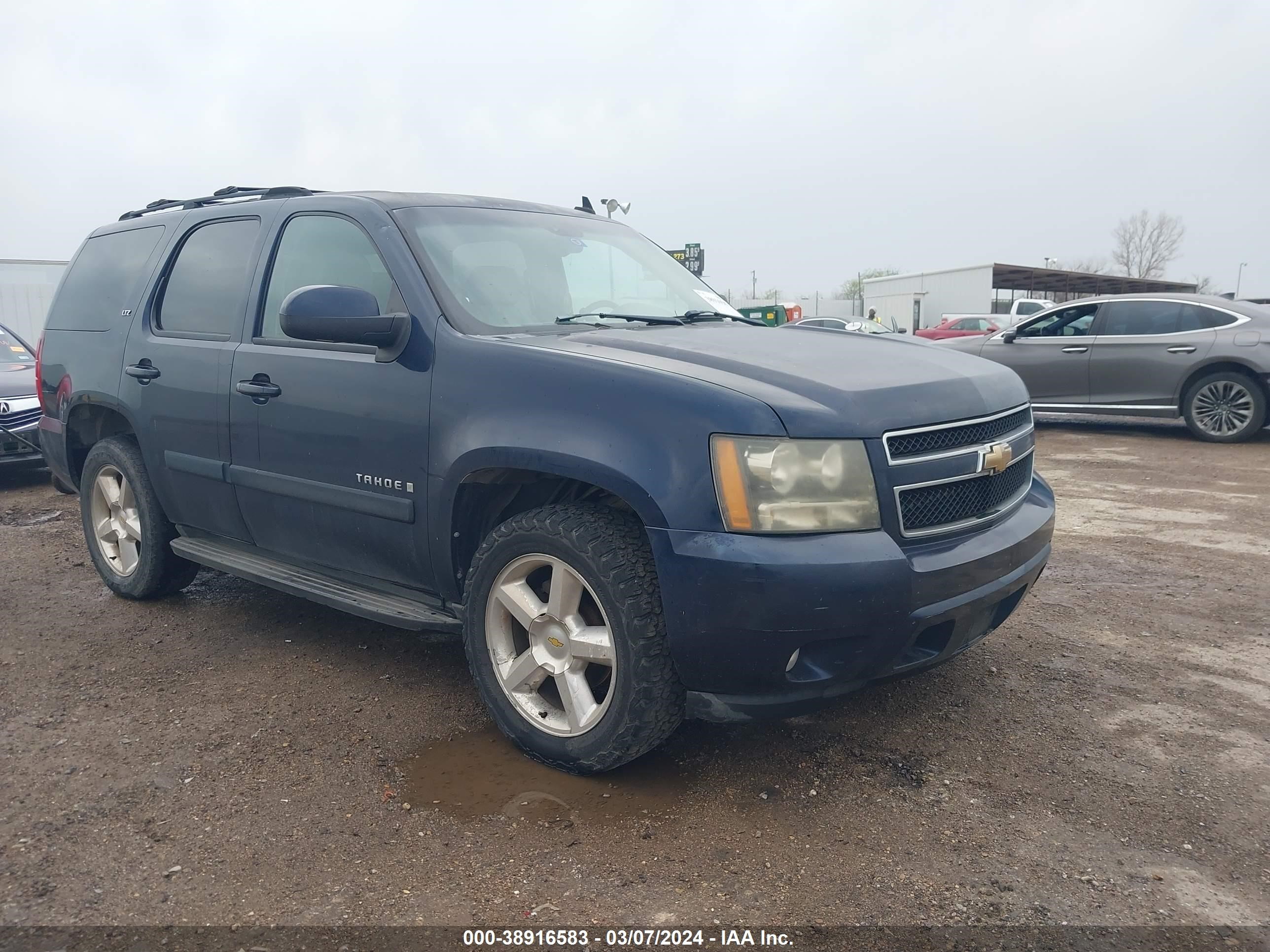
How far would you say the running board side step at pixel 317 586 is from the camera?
326 cm

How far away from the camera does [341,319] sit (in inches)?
122

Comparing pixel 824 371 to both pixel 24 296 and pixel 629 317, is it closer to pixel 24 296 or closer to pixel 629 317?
pixel 629 317

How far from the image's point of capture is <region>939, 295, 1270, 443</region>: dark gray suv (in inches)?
368

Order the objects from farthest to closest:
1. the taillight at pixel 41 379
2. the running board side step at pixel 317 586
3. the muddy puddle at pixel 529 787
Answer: the taillight at pixel 41 379
the running board side step at pixel 317 586
the muddy puddle at pixel 529 787

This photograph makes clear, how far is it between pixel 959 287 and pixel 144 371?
43.1 metres

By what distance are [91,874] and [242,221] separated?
268cm

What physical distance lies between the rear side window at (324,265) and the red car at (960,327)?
22043 mm

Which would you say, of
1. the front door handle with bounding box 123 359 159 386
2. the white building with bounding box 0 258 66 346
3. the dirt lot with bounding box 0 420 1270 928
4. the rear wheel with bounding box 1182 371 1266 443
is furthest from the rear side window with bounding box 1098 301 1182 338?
the white building with bounding box 0 258 66 346

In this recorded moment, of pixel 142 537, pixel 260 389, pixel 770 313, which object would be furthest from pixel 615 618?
pixel 770 313

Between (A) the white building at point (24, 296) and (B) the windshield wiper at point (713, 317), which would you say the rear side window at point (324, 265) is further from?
(A) the white building at point (24, 296)

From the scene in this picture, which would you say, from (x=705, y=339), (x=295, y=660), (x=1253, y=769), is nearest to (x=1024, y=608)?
(x=1253, y=769)

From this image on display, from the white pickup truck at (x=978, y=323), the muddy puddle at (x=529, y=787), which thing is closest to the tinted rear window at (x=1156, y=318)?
the muddy puddle at (x=529, y=787)

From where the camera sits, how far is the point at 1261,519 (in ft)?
20.6

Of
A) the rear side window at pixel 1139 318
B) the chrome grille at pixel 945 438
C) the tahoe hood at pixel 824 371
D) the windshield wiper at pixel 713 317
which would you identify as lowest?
the rear side window at pixel 1139 318
